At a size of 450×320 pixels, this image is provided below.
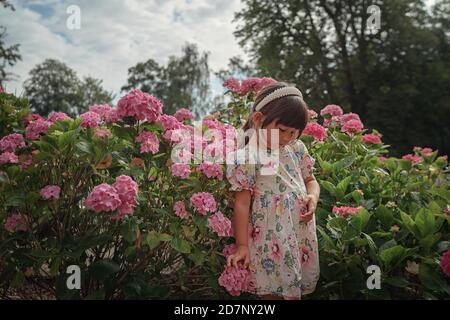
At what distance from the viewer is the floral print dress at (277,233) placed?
193 centimetres

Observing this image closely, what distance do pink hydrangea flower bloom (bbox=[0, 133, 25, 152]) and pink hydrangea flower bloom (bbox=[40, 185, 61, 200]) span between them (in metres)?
0.34

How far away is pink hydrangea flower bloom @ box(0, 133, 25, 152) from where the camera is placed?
2.13 m

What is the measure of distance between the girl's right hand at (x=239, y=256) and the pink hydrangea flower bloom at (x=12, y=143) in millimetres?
1241

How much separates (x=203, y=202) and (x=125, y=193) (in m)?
0.36

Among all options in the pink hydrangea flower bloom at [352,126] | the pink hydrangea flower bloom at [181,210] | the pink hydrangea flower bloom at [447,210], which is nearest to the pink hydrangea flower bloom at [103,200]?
the pink hydrangea flower bloom at [181,210]

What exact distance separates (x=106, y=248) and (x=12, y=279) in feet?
1.96

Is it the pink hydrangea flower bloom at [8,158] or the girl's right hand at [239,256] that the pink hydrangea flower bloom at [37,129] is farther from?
the girl's right hand at [239,256]

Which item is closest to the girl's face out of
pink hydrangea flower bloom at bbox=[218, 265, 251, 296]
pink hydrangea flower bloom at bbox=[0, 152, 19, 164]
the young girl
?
the young girl

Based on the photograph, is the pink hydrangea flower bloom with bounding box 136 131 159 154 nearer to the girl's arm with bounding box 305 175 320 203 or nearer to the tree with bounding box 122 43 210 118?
the girl's arm with bounding box 305 175 320 203

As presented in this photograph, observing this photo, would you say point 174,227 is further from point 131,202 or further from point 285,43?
point 285,43

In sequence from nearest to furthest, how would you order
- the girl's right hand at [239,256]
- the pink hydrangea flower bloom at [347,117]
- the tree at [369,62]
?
1. the girl's right hand at [239,256]
2. the pink hydrangea flower bloom at [347,117]
3. the tree at [369,62]

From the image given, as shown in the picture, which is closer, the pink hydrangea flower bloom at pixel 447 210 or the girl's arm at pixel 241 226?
the girl's arm at pixel 241 226

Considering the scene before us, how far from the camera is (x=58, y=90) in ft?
150

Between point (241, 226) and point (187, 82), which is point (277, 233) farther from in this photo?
point (187, 82)
